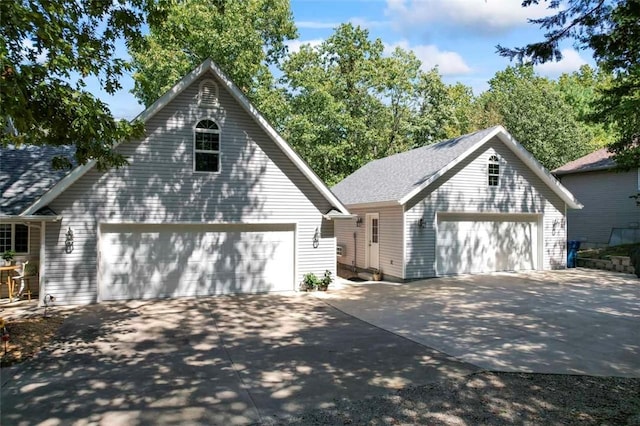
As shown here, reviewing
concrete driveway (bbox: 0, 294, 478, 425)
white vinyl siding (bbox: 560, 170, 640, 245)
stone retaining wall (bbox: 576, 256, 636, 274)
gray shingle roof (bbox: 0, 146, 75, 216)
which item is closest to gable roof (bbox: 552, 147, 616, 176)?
white vinyl siding (bbox: 560, 170, 640, 245)

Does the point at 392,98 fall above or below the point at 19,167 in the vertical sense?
above

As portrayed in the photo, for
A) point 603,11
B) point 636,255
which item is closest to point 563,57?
point 603,11

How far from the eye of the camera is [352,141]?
30062mm

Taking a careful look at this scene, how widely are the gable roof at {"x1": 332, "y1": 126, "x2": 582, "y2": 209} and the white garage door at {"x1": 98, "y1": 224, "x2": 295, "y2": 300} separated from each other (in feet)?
14.9

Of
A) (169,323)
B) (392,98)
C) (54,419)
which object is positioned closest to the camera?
(54,419)

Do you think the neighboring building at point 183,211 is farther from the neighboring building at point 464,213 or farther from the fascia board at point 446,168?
the neighboring building at point 464,213

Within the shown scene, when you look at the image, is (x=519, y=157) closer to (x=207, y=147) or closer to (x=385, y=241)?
(x=385, y=241)

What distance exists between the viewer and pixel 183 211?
12523 mm

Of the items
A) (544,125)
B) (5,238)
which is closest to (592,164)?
(544,125)

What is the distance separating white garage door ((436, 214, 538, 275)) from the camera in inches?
640

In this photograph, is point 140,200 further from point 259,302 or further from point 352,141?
point 352,141

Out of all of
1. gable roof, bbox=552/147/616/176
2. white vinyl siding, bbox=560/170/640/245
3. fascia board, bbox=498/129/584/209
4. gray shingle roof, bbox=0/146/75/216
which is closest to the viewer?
gray shingle roof, bbox=0/146/75/216

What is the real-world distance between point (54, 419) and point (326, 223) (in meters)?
9.80

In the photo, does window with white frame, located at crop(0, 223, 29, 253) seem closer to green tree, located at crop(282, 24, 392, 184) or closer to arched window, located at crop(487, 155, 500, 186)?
arched window, located at crop(487, 155, 500, 186)
